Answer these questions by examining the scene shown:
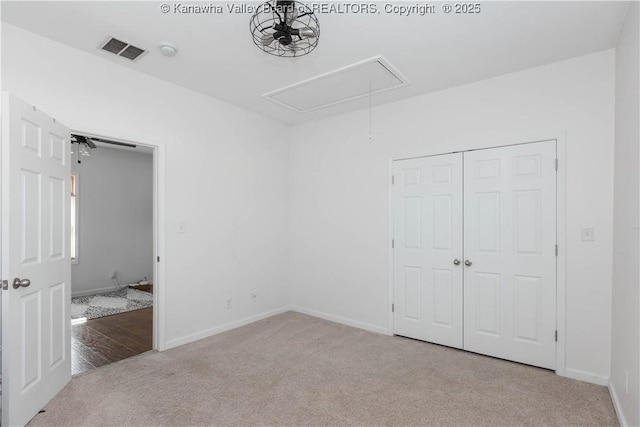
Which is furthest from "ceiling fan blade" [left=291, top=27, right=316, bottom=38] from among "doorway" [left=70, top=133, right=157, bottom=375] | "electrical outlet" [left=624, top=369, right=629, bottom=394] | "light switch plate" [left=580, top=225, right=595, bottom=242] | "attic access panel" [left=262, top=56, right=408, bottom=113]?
"doorway" [left=70, top=133, right=157, bottom=375]

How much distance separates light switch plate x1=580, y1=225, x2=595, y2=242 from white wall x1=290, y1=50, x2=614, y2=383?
0.13 ft

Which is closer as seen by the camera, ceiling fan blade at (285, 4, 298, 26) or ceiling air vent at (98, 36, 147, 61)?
ceiling fan blade at (285, 4, 298, 26)

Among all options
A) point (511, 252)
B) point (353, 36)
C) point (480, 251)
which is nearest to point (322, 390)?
point (480, 251)

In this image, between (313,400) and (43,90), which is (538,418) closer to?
(313,400)

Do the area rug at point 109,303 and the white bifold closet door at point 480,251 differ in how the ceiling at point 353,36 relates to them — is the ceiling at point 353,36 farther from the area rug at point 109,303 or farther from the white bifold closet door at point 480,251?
the area rug at point 109,303

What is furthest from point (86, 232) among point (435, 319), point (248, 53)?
point (435, 319)

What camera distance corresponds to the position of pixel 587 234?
2803 mm

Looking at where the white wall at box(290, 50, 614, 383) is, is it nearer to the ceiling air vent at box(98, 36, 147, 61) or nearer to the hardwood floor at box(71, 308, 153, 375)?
the hardwood floor at box(71, 308, 153, 375)

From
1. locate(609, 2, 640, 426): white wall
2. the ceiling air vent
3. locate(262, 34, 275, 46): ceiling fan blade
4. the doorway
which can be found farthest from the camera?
the doorway

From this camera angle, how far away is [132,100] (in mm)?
3217

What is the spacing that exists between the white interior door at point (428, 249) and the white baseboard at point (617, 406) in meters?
1.18

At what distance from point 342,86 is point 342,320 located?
2.79m

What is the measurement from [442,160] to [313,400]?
2579mm

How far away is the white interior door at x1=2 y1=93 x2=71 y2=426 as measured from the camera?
2.06m
